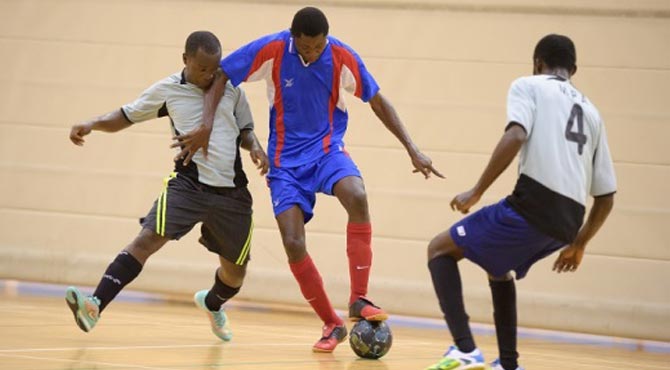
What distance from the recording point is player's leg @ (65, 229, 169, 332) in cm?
497

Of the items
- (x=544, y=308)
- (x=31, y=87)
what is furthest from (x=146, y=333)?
(x=31, y=87)

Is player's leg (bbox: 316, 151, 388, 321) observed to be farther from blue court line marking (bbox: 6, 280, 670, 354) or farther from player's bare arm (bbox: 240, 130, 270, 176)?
blue court line marking (bbox: 6, 280, 670, 354)

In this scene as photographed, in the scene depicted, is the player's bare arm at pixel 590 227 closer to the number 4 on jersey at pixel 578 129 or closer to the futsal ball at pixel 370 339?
the number 4 on jersey at pixel 578 129

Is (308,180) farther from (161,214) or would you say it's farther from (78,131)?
(78,131)

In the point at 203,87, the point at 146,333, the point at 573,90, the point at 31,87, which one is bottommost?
the point at 146,333

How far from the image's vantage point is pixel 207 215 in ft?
17.7

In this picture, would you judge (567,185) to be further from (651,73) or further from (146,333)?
(651,73)

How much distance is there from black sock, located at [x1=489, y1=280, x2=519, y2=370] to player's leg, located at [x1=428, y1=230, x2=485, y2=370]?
24 centimetres

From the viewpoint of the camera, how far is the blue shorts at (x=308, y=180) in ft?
16.9

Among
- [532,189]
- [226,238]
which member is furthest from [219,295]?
[532,189]

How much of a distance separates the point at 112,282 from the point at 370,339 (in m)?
1.20

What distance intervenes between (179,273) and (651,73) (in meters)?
3.58

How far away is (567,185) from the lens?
12.9 feet

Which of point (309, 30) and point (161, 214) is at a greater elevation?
point (309, 30)
